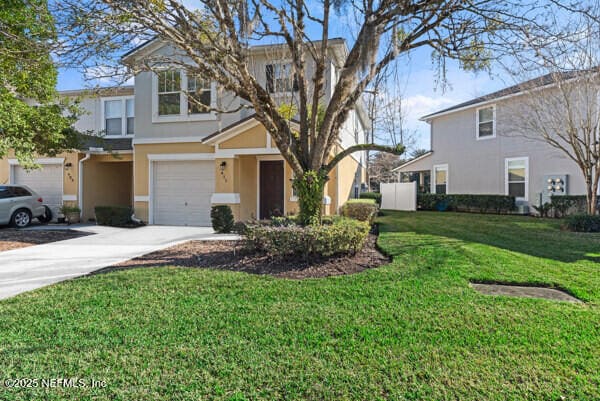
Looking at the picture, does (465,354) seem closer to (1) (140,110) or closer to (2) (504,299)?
(2) (504,299)

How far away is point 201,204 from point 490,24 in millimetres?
10716

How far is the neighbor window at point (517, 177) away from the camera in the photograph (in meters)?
16.3

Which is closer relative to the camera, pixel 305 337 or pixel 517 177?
pixel 305 337

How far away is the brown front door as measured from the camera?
493 inches

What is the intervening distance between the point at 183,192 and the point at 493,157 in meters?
16.0

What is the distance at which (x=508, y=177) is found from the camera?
17.0 m

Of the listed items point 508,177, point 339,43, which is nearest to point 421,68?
point 339,43

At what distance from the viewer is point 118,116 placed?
1511 centimetres

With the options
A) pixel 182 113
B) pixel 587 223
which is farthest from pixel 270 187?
Result: pixel 587 223

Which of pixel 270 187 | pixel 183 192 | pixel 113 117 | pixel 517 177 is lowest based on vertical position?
pixel 183 192

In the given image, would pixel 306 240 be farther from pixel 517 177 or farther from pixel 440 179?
pixel 440 179

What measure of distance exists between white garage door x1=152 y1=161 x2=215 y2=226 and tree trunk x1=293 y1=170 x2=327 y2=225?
260 inches

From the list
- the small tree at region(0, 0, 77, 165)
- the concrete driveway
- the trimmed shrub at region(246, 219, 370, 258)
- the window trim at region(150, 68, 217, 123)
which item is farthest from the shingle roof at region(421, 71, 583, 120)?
the small tree at region(0, 0, 77, 165)

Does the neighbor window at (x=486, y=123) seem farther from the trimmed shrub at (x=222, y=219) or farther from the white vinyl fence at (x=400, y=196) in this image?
the trimmed shrub at (x=222, y=219)
